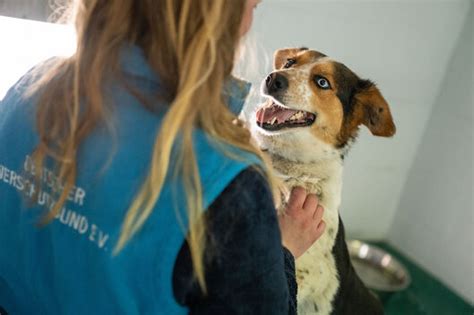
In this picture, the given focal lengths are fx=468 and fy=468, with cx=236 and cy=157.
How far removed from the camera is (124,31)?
69 cm

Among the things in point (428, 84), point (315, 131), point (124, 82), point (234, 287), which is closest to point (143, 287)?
point (234, 287)

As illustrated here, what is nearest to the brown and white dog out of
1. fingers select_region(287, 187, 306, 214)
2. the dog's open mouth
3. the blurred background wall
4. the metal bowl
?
the dog's open mouth

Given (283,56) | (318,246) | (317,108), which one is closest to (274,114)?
(317,108)

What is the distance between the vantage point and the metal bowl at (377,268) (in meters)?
2.56

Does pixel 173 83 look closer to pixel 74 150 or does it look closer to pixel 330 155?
pixel 74 150

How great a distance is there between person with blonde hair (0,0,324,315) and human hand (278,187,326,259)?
0.32m

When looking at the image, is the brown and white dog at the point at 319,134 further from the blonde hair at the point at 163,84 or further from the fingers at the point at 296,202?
the blonde hair at the point at 163,84

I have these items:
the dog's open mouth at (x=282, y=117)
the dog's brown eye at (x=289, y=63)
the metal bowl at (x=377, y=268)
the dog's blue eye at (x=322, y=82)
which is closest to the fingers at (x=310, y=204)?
the dog's open mouth at (x=282, y=117)

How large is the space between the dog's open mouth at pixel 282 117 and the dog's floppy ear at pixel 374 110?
18cm

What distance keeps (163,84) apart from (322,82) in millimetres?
932

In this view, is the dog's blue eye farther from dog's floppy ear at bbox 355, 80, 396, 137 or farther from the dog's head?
dog's floppy ear at bbox 355, 80, 396, 137

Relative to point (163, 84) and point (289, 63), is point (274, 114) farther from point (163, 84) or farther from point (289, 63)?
point (163, 84)

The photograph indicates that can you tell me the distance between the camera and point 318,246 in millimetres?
1436

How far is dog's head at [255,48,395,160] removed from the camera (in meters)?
1.45
